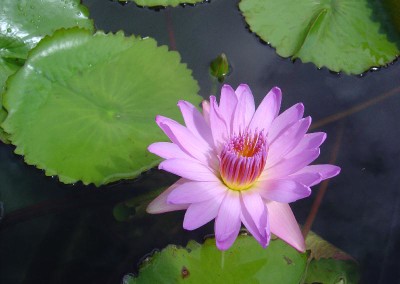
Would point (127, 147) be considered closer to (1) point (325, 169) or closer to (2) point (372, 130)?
(1) point (325, 169)

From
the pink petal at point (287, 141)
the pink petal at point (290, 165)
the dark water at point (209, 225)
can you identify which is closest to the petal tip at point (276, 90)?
the pink petal at point (287, 141)

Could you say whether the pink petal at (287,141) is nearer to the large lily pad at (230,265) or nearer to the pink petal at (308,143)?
the pink petal at (308,143)

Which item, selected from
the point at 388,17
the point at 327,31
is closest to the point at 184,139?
the point at 327,31

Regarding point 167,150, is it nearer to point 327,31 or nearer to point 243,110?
point 243,110

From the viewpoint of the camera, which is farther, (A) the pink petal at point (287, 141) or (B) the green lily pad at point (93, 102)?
(B) the green lily pad at point (93, 102)

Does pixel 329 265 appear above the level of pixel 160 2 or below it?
below

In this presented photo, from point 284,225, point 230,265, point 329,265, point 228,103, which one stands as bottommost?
point 329,265
